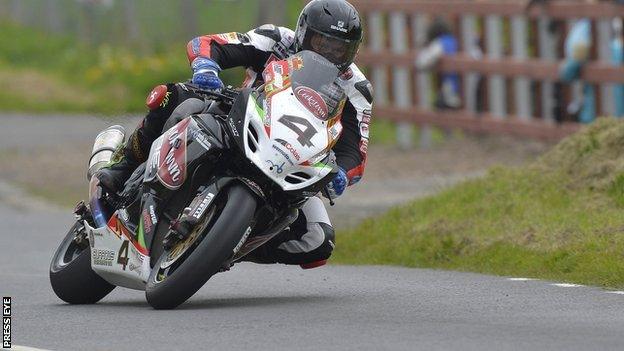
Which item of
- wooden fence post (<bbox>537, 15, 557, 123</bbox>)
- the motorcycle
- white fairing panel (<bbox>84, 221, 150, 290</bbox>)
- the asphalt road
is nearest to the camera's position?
the asphalt road

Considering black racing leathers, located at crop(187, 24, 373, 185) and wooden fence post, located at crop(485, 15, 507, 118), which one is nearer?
black racing leathers, located at crop(187, 24, 373, 185)

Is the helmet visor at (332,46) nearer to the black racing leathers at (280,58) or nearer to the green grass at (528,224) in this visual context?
the black racing leathers at (280,58)

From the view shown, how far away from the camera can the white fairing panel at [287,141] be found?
27.1 ft

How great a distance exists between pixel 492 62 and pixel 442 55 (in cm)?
140

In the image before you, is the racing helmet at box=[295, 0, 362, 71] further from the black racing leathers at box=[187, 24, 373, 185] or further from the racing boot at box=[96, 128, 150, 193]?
the racing boot at box=[96, 128, 150, 193]

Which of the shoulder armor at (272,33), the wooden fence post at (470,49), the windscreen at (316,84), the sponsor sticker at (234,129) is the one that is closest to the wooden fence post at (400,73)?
the wooden fence post at (470,49)

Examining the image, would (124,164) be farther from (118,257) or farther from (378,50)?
(378,50)

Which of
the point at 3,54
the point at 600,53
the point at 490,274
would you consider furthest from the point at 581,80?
the point at 3,54

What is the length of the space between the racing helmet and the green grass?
78.2 inches

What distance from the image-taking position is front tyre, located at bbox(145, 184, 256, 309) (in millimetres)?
8070

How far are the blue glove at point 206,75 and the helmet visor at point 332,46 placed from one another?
0.53 meters

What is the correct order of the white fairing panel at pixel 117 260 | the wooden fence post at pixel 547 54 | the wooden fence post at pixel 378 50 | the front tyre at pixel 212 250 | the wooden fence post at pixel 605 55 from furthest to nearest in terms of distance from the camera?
the wooden fence post at pixel 378 50 < the wooden fence post at pixel 547 54 < the wooden fence post at pixel 605 55 < the white fairing panel at pixel 117 260 < the front tyre at pixel 212 250

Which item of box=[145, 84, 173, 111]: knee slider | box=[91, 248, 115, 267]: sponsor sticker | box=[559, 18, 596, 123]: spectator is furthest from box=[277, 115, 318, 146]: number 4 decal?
box=[559, 18, 596, 123]: spectator

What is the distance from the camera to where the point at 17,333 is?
7824mm
